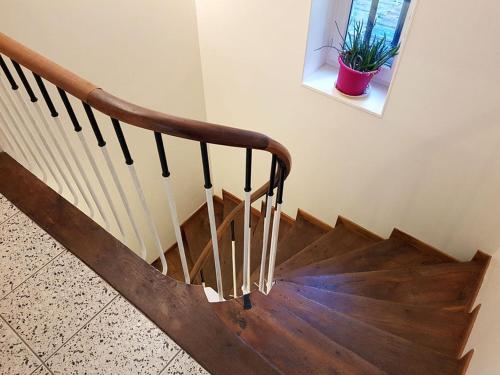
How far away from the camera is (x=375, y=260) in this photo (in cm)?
241

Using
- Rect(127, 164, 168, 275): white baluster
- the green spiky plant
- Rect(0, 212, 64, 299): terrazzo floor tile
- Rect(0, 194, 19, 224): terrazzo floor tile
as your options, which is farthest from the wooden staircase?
the green spiky plant

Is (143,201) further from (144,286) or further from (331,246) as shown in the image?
(331,246)

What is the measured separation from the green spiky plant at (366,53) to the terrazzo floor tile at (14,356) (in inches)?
79.3

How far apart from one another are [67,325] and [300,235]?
2.15m

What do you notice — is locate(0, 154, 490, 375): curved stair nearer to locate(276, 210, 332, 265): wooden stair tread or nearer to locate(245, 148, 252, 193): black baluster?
locate(276, 210, 332, 265): wooden stair tread

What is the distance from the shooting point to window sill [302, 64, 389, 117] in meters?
2.06

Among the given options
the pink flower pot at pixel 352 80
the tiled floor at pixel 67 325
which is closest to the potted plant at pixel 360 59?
the pink flower pot at pixel 352 80

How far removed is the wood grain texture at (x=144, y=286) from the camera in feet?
3.49

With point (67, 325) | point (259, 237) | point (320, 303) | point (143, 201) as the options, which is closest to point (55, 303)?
point (67, 325)

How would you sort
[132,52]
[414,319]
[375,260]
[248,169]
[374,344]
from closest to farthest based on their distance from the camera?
[248,169] → [374,344] → [414,319] → [132,52] → [375,260]

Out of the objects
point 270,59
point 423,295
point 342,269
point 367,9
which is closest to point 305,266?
point 342,269

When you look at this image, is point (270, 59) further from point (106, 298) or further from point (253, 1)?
point (106, 298)

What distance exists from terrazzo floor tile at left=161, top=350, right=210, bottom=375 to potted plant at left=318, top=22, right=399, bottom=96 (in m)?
1.71

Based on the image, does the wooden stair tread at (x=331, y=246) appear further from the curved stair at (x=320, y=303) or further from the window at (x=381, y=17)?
the window at (x=381, y=17)
